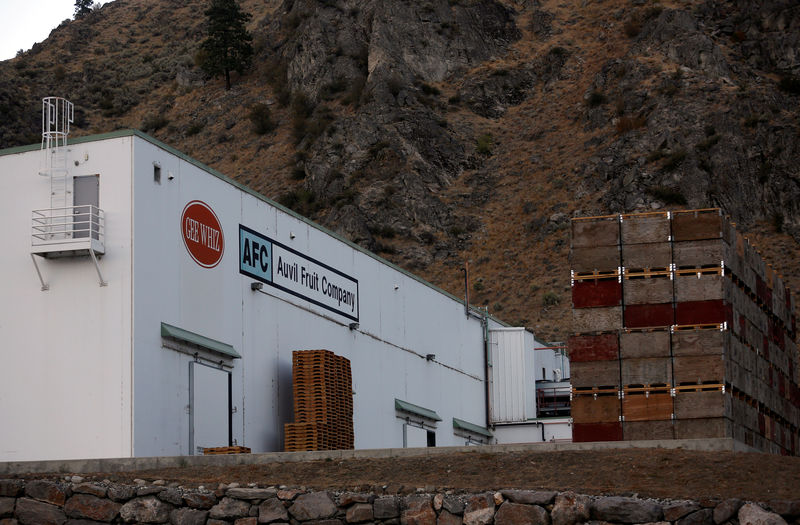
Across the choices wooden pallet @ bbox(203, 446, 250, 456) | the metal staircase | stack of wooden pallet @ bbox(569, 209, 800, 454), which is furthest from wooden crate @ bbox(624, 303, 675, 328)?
the metal staircase

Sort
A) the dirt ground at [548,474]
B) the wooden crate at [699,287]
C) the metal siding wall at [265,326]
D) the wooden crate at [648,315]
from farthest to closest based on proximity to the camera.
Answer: the metal siding wall at [265,326] < the wooden crate at [648,315] < the wooden crate at [699,287] < the dirt ground at [548,474]

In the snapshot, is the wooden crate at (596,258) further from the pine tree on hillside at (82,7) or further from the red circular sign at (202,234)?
the pine tree on hillside at (82,7)

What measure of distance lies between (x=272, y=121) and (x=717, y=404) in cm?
6072

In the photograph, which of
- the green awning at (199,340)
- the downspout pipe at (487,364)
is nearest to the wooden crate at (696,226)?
the green awning at (199,340)

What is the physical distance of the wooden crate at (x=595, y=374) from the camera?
21.3m

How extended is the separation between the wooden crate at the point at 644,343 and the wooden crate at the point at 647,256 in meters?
1.24

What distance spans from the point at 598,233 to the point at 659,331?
219cm

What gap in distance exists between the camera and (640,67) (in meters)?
70.1

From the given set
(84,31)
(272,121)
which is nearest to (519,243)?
→ (272,121)

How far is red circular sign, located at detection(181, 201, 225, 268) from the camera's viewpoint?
2319cm

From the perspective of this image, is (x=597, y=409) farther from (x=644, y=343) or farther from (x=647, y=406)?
(x=644, y=343)

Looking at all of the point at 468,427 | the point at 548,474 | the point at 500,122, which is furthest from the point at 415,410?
the point at 500,122

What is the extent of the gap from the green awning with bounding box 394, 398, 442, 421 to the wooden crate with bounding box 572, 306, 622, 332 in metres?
10.5

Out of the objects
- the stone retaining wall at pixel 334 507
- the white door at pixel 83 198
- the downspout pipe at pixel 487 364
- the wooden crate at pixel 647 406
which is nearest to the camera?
the stone retaining wall at pixel 334 507
